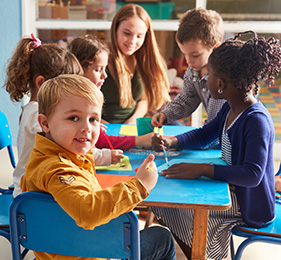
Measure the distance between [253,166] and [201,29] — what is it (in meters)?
0.88

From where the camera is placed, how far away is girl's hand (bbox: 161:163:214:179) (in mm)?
1441

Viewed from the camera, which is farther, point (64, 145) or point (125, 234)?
point (64, 145)

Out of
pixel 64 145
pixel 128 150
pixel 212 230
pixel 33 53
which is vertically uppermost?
pixel 33 53

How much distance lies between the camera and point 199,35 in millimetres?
2041

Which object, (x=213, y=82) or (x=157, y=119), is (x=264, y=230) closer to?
(x=213, y=82)

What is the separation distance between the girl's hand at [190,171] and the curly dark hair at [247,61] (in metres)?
0.33

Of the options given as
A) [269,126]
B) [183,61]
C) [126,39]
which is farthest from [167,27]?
[269,126]

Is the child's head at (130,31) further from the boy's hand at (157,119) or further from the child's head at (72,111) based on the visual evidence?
the child's head at (72,111)

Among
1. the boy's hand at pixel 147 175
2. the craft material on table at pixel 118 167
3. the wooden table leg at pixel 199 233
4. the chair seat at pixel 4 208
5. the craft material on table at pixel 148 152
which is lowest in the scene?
the chair seat at pixel 4 208

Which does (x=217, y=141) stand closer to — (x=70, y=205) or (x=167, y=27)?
(x=70, y=205)

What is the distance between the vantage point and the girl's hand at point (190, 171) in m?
1.44

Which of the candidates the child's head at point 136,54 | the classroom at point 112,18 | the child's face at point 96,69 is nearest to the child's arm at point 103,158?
the child's face at point 96,69

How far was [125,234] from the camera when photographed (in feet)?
3.48

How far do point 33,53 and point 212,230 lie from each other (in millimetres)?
1021
